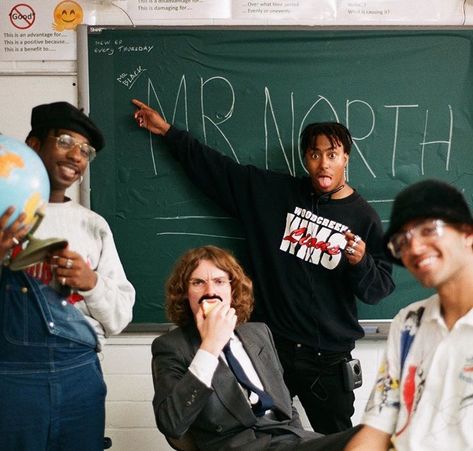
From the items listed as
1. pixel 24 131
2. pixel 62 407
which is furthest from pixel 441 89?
pixel 62 407

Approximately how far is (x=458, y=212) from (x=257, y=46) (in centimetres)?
170

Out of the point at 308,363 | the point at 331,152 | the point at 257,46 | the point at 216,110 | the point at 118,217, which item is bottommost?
the point at 308,363

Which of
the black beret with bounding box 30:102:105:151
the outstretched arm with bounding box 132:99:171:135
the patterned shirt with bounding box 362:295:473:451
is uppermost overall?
the outstretched arm with bounding box 132:99:171:135

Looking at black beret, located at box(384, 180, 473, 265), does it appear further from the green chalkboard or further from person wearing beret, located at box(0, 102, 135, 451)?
the green chalkboard

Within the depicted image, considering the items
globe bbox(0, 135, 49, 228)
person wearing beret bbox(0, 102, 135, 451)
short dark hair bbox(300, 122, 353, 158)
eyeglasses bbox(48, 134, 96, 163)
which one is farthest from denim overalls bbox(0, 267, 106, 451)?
short dark hair bbox(300, 122, 353, 158)

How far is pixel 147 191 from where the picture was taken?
290 cm

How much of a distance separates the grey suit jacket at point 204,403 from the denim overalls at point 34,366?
27cm

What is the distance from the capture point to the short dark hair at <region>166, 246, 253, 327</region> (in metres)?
2.10

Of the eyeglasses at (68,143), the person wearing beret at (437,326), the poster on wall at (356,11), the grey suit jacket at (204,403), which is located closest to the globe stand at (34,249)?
the eyeglasses at (68,143)

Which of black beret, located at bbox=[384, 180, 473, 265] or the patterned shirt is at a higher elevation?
black beret, located at bbox=[384, 180, 473, 265]

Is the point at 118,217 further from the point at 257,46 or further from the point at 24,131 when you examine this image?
the point at 257,46

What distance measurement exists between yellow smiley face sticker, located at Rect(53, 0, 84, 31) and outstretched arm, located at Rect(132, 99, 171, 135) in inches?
17.1

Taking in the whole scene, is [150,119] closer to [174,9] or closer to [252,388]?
[174,9]

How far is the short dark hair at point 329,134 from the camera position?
2.69 m
